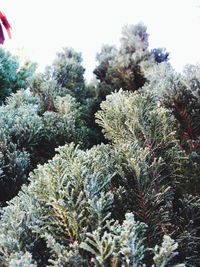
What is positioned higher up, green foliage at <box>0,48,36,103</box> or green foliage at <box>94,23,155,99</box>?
green foliage at <box>94,23,155,99</box>

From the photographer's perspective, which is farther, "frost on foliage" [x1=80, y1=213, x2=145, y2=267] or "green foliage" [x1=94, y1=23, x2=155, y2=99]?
"green foliage" [x1=94, y1=23, x2=155, y2=99]

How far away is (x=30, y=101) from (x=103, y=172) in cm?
314

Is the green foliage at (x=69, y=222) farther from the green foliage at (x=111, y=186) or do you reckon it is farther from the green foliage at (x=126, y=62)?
the green foliage at (x=126, y=62)

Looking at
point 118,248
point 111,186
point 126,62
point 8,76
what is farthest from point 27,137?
point 126,62

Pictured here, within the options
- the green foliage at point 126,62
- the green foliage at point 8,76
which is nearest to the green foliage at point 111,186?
the green foliage at point 8,76

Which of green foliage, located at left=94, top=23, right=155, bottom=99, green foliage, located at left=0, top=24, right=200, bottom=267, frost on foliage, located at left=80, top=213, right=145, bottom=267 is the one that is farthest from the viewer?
green foliage, located at left=94, top=23, right=155, bottom=99

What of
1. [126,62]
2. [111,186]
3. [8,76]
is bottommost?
[111,186]

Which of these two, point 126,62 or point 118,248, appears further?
point 126,62

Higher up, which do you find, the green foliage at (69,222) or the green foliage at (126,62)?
the green foliage at (126,62)

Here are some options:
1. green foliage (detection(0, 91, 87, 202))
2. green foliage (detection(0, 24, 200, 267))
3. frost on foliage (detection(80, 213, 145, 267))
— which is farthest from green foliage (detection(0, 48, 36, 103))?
frost on foliage (detection(80, 213, 145, 267))

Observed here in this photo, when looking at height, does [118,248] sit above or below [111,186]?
below

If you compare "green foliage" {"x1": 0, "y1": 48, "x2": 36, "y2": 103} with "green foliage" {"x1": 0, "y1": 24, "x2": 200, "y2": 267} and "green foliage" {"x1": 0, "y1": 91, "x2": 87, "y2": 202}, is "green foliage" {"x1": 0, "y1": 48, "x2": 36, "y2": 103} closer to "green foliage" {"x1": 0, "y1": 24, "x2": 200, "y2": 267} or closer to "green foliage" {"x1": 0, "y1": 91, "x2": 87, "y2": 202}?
"green foliage" {"x1": 0, "y1": 91, "x2": 87, "y2": 202}

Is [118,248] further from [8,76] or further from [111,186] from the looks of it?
[8,76]

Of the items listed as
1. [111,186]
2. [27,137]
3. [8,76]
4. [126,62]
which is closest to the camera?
[111,186]
